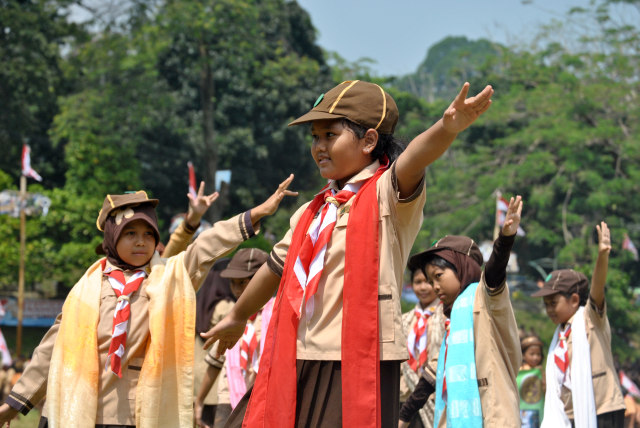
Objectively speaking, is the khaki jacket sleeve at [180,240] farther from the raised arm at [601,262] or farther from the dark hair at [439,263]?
the raised arm at [601,262]

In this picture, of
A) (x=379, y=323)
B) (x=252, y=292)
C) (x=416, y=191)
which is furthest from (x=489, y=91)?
(x=252, y=292)

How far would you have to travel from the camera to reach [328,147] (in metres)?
3.22

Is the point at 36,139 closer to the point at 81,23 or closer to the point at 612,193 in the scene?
the point at 81,23

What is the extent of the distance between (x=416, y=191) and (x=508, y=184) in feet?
67.3

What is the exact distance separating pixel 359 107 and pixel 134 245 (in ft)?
5.99

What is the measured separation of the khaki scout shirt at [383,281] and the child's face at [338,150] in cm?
7

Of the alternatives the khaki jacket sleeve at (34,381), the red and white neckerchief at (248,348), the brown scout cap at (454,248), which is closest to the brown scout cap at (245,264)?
the red and white neckerchief at (248,348)

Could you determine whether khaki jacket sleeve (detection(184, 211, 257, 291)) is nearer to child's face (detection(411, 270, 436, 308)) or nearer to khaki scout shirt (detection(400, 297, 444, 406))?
khaki scout shirt (detection(400, 297, 444, 406))

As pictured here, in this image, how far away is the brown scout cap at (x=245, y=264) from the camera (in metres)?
6.51

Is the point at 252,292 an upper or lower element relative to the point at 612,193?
lower

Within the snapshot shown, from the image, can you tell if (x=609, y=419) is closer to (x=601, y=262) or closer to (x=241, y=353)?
(x=601, y=262)

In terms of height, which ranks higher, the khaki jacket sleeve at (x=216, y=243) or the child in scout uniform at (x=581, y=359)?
the khaki jacket sleeve at (x=216, y=243)

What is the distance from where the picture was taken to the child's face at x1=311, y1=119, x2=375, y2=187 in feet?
10.5

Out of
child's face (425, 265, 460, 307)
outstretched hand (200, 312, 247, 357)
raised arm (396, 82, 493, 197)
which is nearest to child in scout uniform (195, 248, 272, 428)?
child's face (425, 265, 460, 307)
